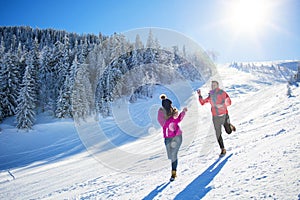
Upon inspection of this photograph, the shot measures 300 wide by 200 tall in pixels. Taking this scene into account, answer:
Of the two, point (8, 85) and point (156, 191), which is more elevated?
point (8, 85)

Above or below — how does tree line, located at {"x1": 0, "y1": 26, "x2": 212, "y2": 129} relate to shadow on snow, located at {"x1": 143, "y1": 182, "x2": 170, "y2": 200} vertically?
above

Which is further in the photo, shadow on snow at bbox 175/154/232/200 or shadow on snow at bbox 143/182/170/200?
shadow on snow at bbox 143/182/170/200

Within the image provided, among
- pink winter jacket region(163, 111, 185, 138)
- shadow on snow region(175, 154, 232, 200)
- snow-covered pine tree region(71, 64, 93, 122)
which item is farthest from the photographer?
snow-covered pine tree region(71, 64, 93, 122)

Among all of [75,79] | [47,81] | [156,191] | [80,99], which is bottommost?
[156,191]

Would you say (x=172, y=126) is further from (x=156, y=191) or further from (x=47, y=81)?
(x=47, y=81)

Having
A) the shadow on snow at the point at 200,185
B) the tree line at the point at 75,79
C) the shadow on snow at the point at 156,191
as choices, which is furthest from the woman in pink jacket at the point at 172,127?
the tree line at the point at 75,79

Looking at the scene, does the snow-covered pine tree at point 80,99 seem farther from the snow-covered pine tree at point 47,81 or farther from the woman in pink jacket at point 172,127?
the woman in pink jacket at point 172,127

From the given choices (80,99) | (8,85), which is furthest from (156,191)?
(8,85)

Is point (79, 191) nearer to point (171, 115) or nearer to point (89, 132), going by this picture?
point (171, 115)

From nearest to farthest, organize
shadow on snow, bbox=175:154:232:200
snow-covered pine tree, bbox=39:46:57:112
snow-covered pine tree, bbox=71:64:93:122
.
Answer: shadow on snow, bbox=175:154:232:200 < snow-covered pine tree, bbox=71:64:93:122 < snow-covered pine tree, bbox=39:46:57:112

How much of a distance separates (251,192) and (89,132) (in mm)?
31389

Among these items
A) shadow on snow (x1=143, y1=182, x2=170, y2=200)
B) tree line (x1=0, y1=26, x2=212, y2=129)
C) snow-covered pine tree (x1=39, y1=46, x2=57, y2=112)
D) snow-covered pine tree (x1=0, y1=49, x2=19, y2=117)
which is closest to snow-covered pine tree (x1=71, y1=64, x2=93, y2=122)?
tree line (x1=0, y1=26, x2=212, y2=129)

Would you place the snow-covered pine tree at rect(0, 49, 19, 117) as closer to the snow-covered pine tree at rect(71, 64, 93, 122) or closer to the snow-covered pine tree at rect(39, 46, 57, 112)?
the snow-covered pine tree at rect(39, 46, 57, 112)

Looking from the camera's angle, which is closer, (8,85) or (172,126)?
(172,126)
